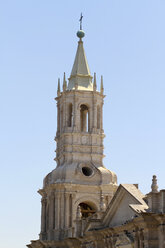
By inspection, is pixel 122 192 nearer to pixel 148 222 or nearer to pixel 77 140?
pixel 148 222

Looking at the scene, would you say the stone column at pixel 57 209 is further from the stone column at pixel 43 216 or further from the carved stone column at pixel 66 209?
the stone column at pixel 43 216

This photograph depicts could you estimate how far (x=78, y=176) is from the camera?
55.1m

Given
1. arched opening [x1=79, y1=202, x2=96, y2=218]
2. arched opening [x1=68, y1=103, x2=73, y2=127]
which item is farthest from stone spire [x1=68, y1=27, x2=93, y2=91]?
arched opening [x1=79, y1=202, x2=96, y2=218]

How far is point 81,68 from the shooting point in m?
59.0

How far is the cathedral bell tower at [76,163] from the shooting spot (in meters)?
54.0

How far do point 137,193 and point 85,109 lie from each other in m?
18.1

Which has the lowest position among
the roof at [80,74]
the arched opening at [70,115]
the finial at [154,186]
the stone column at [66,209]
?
the finial at [154,186]

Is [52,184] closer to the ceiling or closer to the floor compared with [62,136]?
closer to the floor

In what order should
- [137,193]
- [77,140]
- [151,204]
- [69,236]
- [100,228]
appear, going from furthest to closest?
[77,140]
[69,236]
[100,228]
[137,193]
[151,204]

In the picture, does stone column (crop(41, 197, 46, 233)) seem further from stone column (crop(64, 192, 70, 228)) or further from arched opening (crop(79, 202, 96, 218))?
stone column (crop(64, 192, 70, 228))

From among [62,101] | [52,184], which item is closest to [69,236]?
[52,184]

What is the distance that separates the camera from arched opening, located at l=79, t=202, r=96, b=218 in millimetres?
55669

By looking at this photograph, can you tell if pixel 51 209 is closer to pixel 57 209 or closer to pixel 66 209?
pixel 57 209

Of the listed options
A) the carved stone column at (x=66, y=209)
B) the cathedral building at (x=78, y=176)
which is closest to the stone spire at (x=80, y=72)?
the cathedral building at (x=78, y=176)
